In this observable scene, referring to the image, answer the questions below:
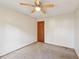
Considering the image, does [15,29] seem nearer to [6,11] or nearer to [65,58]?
[6,11]

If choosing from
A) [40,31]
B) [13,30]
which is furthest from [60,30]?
[13,30]

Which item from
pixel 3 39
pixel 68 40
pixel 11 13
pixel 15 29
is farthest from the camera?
pixel 68 40

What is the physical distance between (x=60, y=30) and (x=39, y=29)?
238cm

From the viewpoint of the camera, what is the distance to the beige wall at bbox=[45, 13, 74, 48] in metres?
5.04

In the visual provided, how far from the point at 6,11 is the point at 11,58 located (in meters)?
2.30

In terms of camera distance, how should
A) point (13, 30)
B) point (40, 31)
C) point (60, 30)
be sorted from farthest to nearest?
1. point (40, 31)
2. point (60, 30)
3. point (13, 30)

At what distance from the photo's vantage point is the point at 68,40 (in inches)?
203

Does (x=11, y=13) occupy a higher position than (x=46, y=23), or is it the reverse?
(x=11, y=13)

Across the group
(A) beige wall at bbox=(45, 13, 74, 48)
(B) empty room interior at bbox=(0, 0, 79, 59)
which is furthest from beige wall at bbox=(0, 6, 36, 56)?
(A) beige wall at bbox=(45, 13, 74, 48)

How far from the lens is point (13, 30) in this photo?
450 cm

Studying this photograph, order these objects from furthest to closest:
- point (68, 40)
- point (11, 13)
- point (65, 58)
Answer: point (68, 40) < point (11, 13) < point (65, 58)

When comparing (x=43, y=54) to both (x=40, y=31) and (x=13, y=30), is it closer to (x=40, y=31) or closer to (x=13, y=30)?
(x=13, y=30)

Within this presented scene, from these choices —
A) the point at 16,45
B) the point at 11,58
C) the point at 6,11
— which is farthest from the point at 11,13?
the point at 11,58

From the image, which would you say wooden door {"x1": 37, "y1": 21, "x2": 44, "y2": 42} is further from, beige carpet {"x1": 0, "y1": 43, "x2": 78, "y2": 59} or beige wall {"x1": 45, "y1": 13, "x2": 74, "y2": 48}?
beige carpet {"x1": 0, "y1": 43, "x2": 78, "y2": 59}
